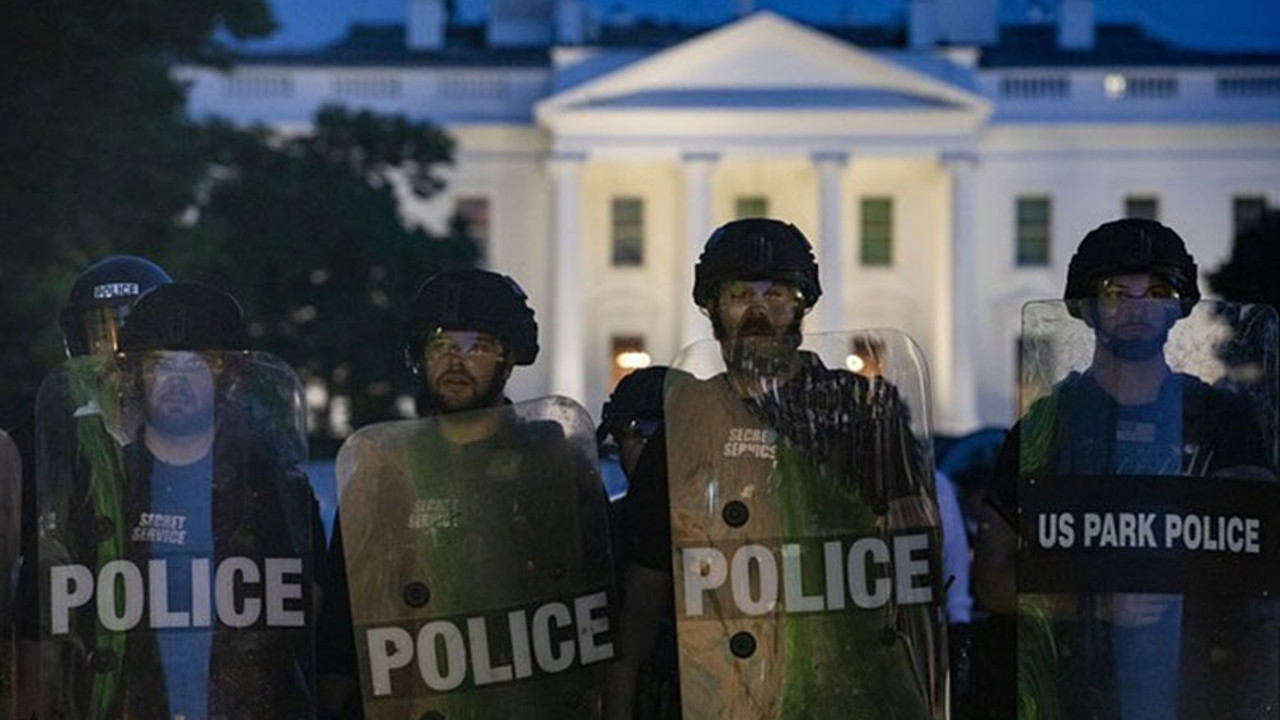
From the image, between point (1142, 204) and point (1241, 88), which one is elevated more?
point (1241, 88)

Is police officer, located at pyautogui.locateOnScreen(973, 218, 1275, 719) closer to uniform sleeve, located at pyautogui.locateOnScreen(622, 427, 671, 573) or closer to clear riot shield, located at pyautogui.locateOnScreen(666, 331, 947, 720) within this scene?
clear riot shield, located at pyautogui.locateOnScreen(666, 331, 947, 720)

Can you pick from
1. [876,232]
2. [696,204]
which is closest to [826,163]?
[696,204]

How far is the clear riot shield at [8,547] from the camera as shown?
503cm

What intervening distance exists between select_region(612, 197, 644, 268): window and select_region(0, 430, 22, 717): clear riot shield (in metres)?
48.1

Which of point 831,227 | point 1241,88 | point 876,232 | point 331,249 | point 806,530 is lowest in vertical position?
point 806,530

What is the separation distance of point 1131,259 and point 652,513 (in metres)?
1.22

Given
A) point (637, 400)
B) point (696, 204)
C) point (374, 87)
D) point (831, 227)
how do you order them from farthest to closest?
1. point (374, 87)
2. point (696, 204)
3. point (831, 227)
4. point (637, 400)

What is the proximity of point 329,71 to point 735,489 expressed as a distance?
4883 centimetres

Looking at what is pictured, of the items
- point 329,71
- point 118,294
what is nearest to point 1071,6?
point 329,71

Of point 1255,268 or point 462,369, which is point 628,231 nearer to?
point 1255,268

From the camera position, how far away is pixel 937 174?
169 feet

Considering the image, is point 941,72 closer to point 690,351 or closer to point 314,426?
point 314,426

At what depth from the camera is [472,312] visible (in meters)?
5.15

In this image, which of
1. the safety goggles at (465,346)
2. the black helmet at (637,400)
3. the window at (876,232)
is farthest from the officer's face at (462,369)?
the window at (876,232)
